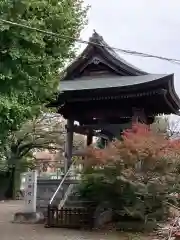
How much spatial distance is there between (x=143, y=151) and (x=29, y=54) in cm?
528

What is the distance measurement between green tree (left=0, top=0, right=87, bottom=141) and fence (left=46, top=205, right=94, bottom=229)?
4841mm

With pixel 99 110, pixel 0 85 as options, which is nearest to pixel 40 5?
pixel 0 85

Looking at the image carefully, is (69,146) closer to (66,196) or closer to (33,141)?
(66,196)

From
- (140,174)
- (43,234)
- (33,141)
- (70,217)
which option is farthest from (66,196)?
(33,141)

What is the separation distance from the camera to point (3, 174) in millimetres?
30453

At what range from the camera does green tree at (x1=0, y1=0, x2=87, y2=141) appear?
7.50 metres

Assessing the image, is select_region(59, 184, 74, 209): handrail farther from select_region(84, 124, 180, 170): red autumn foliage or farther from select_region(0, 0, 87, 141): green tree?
select_region(0, 0, 87, 141): green tree

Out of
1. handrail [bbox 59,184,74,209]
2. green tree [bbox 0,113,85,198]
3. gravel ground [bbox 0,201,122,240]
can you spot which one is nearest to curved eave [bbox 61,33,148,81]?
handrail [bbox 59,184,74,209]

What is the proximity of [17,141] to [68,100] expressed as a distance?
13190 mm

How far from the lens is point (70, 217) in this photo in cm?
1327

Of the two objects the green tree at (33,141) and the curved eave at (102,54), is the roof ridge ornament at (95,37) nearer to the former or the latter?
the curved eave at (102,54)

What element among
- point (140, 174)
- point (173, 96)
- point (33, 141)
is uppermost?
point (173, 96)

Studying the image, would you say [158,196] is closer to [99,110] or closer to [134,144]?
[134,144]

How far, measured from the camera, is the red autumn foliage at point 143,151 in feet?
39.5
